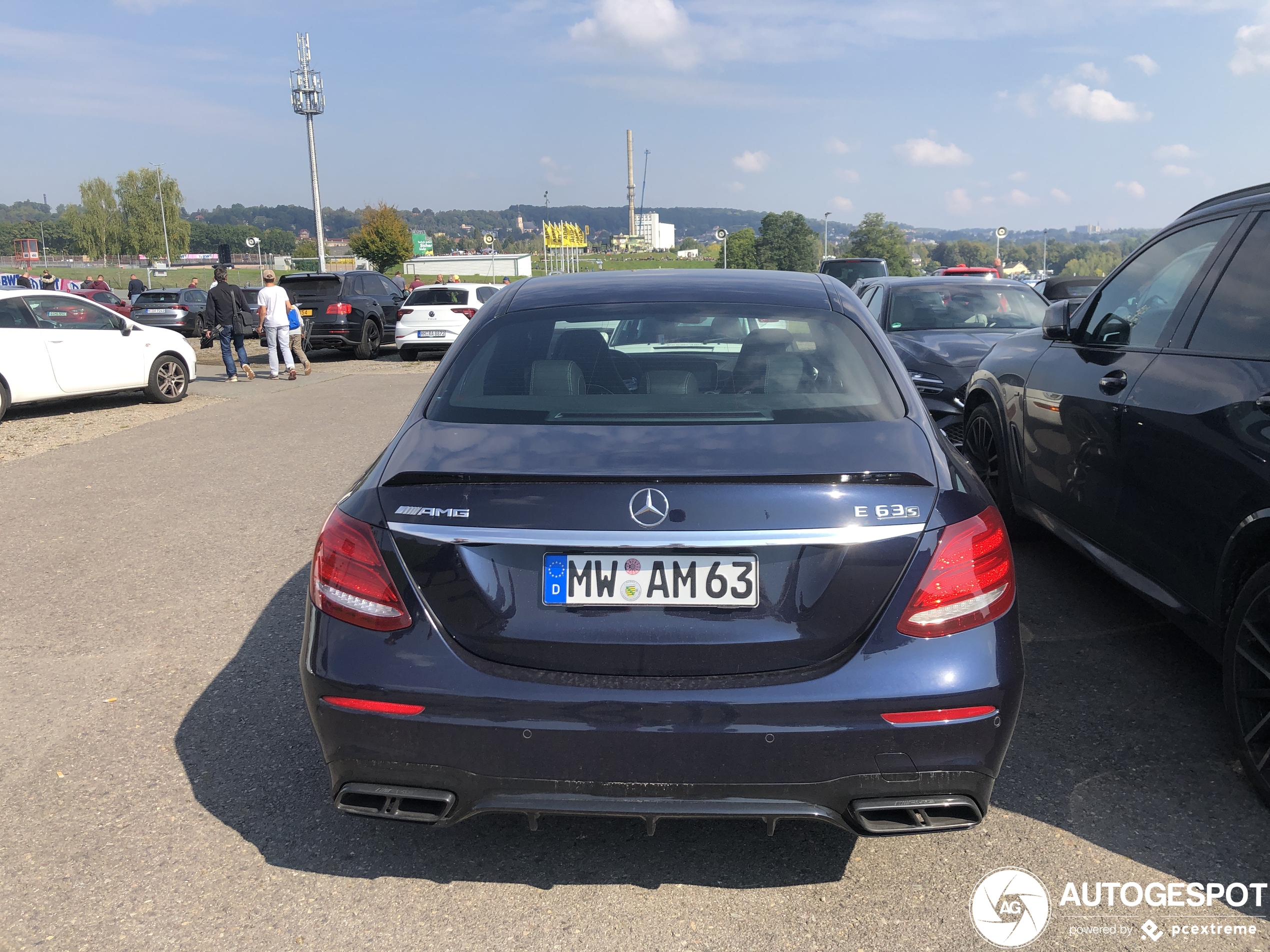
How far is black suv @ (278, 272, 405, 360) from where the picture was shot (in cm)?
2162

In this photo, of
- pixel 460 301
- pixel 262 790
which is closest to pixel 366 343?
pixel 460 301

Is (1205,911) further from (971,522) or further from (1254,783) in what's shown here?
(971,522)

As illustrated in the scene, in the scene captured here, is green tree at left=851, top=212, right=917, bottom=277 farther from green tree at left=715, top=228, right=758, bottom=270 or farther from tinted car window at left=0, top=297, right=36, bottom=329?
tinted car window at left=0, top=297, right=36, bottom=329

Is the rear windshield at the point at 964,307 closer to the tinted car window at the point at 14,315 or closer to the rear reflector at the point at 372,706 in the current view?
the rear reflector at the point at 372,706

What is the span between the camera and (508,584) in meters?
2.40

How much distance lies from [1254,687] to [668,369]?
2046mm

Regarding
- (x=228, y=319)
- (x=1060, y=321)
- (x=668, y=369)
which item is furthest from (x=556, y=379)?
(x=228, y=319)

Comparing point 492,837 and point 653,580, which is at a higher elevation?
point 653,580

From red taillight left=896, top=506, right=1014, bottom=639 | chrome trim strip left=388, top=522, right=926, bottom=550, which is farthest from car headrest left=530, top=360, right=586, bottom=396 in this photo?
red taillight left=896, top=506, right=1014, bottom=639

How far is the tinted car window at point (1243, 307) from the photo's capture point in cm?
329

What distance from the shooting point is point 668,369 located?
3168mm

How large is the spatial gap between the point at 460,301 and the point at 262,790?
18941 millimetres

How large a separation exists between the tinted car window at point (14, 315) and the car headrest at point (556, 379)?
1168 centimetres

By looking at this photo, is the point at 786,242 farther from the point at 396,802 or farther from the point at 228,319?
the point at 396,802
